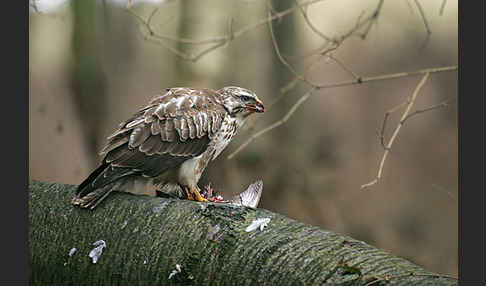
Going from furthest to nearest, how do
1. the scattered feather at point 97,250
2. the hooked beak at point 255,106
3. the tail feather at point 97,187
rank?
the hooked beak at point 255,106
the tail feather at point 97,187
the scattered feather at point 97,250

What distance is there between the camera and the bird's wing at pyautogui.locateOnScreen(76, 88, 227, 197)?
1812 millimetres

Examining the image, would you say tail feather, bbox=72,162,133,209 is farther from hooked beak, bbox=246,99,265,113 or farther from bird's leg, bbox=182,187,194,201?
hooked beak, bbox=246,99,265,113

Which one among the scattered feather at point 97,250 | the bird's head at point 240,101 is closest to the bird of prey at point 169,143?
the bird's head at point 240,101

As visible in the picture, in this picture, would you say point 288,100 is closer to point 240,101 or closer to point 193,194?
point 240,101

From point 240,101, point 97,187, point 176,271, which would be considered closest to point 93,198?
point 97,187

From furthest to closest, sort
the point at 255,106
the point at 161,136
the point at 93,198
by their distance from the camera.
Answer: the point at 255,106 < the point at 161,136 < the point at 93,198

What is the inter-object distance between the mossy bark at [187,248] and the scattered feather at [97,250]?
1cm

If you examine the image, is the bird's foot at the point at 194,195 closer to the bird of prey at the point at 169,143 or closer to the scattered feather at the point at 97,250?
the bird of prey at the point at 169,143

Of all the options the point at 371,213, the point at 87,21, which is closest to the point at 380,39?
the point at 371,213

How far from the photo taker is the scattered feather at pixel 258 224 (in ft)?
4.73

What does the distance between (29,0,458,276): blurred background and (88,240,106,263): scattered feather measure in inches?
96.5

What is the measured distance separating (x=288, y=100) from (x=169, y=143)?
8.19ft

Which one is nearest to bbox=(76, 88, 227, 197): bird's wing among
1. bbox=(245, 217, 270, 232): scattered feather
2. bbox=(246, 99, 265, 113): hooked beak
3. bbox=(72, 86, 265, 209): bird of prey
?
bbox=(72, 86, 265, 209): bird of prey

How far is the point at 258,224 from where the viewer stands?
4.75 ft
